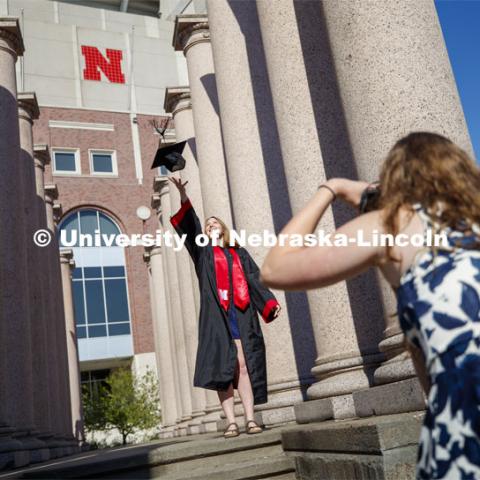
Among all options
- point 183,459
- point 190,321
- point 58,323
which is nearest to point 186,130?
point 190,321

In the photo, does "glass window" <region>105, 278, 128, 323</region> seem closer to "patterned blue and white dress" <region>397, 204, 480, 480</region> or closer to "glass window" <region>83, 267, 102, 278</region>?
"glass window" <region>83, 267, 102, 278</region>

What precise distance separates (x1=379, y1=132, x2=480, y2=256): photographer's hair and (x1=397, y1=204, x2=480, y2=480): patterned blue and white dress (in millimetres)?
72

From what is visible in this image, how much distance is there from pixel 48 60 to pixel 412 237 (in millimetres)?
51674

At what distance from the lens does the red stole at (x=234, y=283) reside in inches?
300

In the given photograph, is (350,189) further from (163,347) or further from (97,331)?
(97,331)

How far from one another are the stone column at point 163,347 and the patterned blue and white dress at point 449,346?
25040mm

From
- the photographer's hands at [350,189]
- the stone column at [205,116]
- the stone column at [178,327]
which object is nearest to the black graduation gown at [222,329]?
the stone column at [205,116]

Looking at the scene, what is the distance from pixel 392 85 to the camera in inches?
187

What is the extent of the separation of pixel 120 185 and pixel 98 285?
25.8ft

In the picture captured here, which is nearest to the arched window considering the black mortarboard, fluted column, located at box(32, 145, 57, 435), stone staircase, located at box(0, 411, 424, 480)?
fluted column, located at box(32, 145, 57, 435)

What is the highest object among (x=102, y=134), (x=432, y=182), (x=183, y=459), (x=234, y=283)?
(x=102, y=134)

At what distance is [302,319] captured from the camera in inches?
342

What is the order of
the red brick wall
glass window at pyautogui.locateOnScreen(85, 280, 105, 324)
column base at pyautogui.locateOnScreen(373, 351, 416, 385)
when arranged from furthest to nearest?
the red brick wall, glass window at pyautogui.locateOnScreen(85, 280, 105, 324), column base at pyautogui.locateOnScreen(373, 351, 416, 385)

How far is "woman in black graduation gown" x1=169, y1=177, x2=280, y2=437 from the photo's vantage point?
7.35 metres
